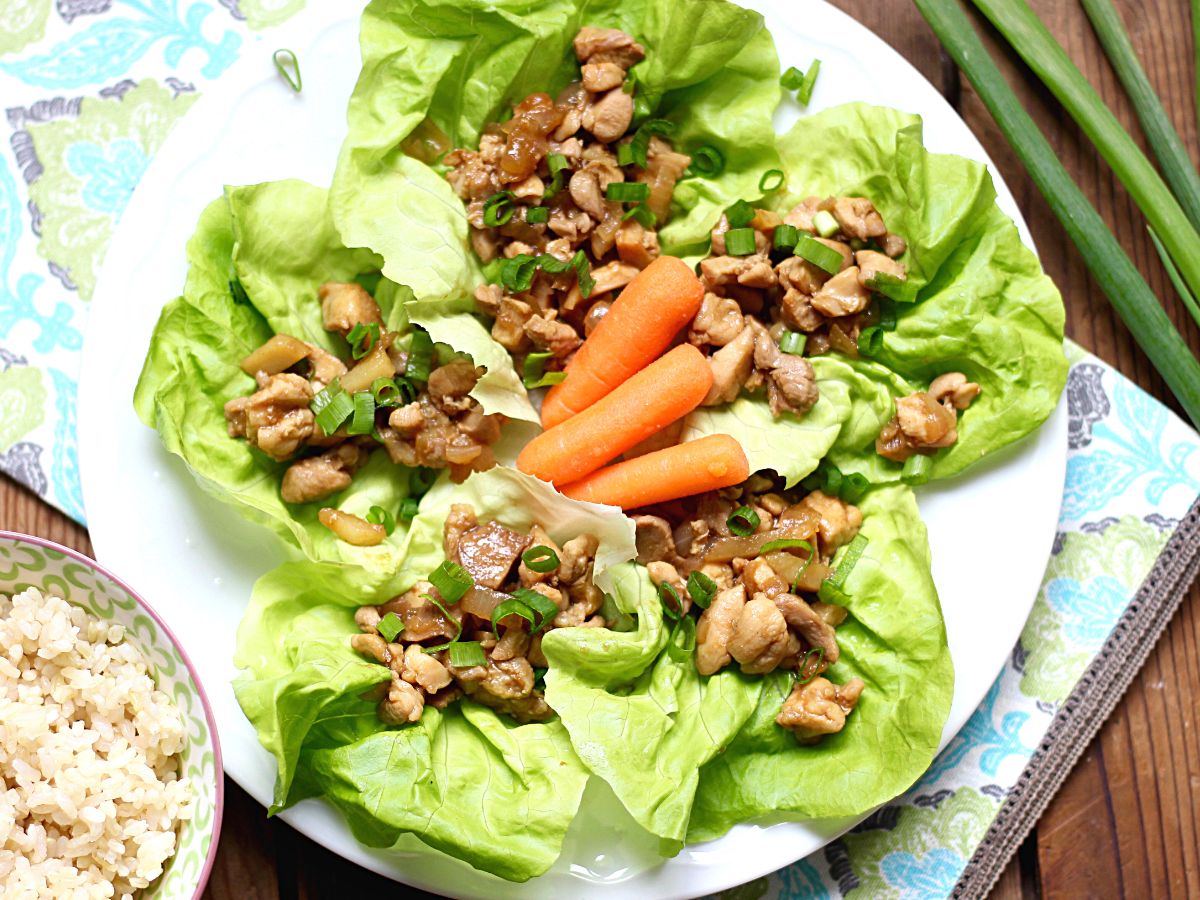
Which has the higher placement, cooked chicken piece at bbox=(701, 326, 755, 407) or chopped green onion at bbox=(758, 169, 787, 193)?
chopped green onion at bbox=(758, 169, 787, 193)

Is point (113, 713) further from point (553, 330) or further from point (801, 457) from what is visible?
point (801, 457)

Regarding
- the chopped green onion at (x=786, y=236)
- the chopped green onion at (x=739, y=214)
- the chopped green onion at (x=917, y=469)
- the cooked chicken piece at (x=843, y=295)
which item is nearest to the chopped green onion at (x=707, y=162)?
the chopped green onion at (x=739, y=214)

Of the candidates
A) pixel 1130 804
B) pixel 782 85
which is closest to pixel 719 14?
pixel 782 85

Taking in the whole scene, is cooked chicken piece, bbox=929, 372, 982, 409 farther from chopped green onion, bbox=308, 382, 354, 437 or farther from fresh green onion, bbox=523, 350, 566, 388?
chopped green onion, bbox=308, 382, 354, 437

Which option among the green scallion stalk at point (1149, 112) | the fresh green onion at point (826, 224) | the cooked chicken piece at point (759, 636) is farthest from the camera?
the green scallion stalk at point (1149, 112)

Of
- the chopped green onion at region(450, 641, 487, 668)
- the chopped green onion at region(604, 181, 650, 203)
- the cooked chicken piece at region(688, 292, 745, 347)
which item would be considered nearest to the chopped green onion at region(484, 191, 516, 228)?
the chopped green onion at region(604, 181, 650, 203)

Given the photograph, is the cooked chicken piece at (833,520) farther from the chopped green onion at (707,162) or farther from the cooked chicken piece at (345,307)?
the cooked chicken piece at (345,307)
